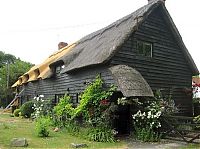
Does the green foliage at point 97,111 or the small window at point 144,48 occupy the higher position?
the small window at point 144,48

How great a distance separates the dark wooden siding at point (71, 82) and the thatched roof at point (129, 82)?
83 centimetres

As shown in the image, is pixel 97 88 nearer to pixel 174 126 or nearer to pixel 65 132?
pixel 65 132

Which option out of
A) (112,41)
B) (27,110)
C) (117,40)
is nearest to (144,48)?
(112,41)

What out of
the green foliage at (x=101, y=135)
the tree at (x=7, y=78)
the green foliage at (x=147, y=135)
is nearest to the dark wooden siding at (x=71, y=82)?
the green foliage at (x=101, y=135)

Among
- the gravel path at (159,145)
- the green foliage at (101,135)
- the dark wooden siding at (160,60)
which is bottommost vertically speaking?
the gravel path at (159,145)

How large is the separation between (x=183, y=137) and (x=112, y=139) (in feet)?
11.6

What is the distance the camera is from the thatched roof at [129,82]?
15.1 metres

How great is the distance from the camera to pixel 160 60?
801 inches

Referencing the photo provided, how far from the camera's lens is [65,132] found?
18.8 meters

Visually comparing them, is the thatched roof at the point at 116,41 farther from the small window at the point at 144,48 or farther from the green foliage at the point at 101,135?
the green foliage at the point at 101,135

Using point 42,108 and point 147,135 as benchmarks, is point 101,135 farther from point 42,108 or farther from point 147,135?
point 42,108

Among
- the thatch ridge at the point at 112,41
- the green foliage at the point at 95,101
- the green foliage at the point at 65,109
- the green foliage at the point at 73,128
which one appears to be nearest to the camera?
the green foliage at the point at 95,101

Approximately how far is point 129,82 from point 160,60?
18.4 feet

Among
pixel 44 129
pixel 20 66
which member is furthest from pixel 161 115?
pixel 20 66
